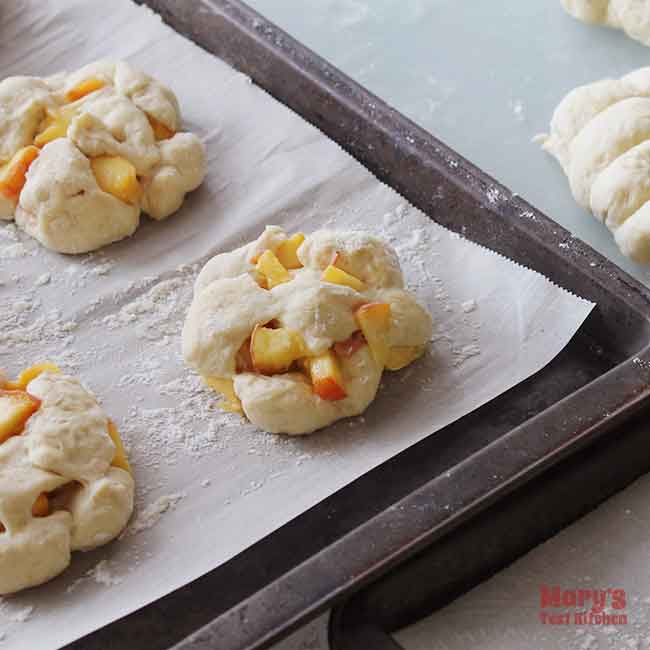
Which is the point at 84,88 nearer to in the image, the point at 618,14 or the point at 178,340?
the point at 178,340

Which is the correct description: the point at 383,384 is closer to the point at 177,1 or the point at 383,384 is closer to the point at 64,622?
the point at 64,622

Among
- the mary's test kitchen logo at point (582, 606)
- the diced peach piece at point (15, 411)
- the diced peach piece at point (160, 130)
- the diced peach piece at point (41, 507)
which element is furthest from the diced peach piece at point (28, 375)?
the mary's test kitchen logo at point (582, 606)

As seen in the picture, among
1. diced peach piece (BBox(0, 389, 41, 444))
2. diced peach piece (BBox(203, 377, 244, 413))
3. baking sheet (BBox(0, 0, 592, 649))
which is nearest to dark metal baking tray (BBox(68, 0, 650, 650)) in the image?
baking sheet (BBox(0, 0, 592, 649))

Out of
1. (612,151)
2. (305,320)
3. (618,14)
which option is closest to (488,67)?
(618,14)

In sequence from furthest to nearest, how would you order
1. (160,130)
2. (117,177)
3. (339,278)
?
(160,130) < (117,177) < (339,278)

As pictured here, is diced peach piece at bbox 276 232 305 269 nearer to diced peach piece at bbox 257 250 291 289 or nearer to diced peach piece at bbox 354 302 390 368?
diced peach piece at bbox 257 250 291 289

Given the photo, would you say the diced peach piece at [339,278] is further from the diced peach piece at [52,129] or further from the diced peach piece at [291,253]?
the diced peach piece at [52,129]

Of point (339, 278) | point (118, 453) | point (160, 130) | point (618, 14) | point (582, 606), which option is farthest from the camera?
point (618, 14)
